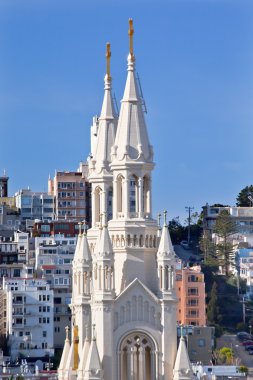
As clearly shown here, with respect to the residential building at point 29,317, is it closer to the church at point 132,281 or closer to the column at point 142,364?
the church at point 132,281

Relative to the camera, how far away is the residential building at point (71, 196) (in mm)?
150250

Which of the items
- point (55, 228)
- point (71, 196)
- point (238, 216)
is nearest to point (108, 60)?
point (55, 228)

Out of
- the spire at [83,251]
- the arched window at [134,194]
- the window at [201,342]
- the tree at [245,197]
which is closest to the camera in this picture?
the arched window at [134,194]

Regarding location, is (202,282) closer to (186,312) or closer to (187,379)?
(186,312)

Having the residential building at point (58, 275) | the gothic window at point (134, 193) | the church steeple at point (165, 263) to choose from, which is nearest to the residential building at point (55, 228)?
the residential building at point (58, 275)

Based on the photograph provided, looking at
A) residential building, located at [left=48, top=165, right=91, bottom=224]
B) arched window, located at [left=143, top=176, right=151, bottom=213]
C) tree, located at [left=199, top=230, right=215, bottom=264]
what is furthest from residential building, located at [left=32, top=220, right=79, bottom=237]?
arched window, located at [left=143, top=176, right=151, bottom=213]

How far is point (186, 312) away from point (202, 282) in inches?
145

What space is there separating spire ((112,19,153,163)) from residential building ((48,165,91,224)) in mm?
99344

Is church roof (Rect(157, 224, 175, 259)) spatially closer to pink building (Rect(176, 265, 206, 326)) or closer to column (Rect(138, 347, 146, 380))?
column (Rect(138, 347, 146, 380))

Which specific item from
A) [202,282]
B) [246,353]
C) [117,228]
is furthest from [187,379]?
[202,282]

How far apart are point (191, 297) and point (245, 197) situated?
4314cm

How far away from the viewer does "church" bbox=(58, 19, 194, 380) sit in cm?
4812

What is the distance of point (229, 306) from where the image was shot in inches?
5231

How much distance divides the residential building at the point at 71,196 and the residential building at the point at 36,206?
2.42 metres
